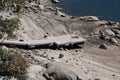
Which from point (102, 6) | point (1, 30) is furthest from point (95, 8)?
point (1, 30)

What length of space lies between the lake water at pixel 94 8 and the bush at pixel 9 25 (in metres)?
49.8

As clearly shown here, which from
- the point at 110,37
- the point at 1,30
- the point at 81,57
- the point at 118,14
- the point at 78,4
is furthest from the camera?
the point at 78,4

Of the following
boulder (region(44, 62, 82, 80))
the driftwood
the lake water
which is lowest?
the lake water

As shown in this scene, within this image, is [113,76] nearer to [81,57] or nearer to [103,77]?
[103,77]

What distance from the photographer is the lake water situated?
80938 millimetres

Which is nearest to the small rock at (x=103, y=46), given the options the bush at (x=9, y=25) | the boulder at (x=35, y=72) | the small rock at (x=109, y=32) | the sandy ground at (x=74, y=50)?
the sandy ground at (x=74, y=50)

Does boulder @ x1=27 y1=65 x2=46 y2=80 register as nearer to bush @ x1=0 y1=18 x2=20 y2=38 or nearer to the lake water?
bush @ x1=0 y1=18 x2=20 y2=38

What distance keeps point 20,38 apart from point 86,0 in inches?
1728

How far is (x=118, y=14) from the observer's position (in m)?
83.3

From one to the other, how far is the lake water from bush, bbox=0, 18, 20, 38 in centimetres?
4984

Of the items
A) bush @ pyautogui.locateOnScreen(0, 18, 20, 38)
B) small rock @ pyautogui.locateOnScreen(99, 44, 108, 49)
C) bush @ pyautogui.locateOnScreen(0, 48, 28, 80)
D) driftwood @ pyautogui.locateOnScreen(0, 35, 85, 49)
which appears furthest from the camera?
small rock @ pyautogui.locateOnScreen(99, 44, 108, 49)

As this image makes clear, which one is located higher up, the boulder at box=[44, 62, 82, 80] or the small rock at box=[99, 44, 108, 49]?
the boulder at box=[44, 62, 82, 80]

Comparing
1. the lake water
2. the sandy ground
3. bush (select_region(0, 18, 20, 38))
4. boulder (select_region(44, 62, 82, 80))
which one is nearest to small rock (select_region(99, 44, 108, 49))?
the sandy ground

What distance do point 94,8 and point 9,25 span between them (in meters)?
58.8
